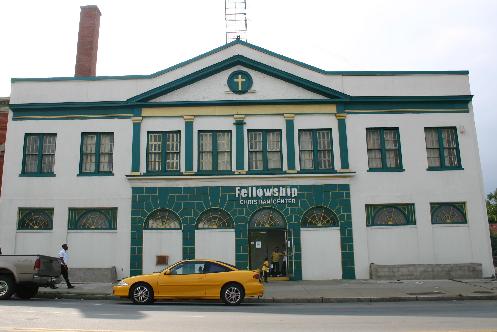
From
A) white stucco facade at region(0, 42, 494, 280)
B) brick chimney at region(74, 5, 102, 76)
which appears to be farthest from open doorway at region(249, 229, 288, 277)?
brick chimney at region(74, 5, 102, 76)

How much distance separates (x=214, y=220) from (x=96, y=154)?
6702 mm

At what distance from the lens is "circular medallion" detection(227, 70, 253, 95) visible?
23375 mm

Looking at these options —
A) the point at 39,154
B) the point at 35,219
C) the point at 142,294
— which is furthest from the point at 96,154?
the point at 142,294

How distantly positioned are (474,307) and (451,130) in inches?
489

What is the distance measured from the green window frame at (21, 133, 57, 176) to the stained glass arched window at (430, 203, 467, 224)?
1861cm

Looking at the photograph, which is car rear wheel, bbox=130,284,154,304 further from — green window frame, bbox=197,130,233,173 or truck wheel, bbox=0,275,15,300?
green window frame, bbox=197,130,233,173

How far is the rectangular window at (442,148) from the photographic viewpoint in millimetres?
22969

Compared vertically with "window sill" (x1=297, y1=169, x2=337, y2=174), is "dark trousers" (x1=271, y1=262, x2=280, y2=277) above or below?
below

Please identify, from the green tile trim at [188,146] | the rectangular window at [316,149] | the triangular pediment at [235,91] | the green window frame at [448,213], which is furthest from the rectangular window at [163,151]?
the green window frame at [448,213]

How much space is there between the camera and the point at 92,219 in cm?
2248

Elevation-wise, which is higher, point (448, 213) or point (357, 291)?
point (448, 213)

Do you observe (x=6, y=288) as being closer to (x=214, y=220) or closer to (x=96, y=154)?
(x=96, y=154)

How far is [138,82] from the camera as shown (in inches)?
934

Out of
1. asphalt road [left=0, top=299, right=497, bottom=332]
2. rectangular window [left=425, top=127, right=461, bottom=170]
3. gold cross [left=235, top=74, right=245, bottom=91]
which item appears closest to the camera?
asphalt road [left=0, top=299, right=497, bottom=332]
